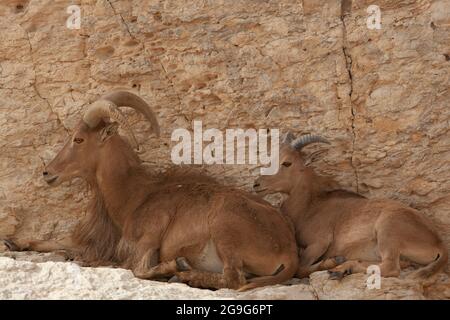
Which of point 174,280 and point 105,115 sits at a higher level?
point 105,115

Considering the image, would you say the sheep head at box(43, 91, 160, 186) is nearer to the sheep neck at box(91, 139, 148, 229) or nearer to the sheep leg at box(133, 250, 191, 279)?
the sheep neck at box(91, 139, 148, 229)

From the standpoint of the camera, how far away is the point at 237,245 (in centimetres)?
813

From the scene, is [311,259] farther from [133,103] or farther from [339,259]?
[133,103]

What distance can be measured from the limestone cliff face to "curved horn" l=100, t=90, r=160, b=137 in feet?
1.66

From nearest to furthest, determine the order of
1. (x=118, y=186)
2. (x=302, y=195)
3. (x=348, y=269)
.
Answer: (x=348, y=269)
(x=118, y=186)
(x=302, y=195)

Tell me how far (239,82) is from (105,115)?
1536mm

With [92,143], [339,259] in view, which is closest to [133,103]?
[92,143]

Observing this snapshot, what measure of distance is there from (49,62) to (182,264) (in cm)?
303

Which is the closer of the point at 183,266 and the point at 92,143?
the point at 183,266

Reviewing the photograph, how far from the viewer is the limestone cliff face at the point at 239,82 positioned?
29.3 ft

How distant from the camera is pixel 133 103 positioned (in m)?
8.98

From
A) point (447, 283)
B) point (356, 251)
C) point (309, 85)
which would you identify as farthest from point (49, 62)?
point (447, 283)

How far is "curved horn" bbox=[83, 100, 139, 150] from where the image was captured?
28.1 ft
